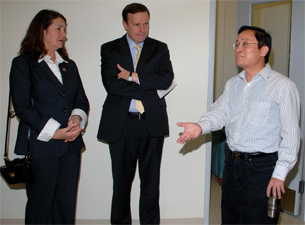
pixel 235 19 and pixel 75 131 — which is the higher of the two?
pixel 235 19

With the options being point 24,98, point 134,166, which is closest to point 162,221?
point 134,166

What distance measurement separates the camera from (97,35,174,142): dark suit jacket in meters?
2.31

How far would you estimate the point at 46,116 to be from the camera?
1.99 m

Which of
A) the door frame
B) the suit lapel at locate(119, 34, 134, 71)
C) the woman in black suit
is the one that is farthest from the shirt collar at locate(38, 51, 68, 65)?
the door frame

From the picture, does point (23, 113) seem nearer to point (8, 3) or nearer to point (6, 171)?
point (6, 171)

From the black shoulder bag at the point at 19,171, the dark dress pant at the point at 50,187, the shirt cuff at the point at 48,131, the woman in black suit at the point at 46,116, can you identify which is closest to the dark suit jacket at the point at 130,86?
the woman in black suit at the point at 46,116

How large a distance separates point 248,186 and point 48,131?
1.44 metres

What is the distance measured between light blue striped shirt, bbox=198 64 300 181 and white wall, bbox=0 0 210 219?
2.64 feet

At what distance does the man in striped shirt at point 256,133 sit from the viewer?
5.70 feet

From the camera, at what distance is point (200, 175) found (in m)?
2.88

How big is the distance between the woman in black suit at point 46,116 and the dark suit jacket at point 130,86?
0.30 m

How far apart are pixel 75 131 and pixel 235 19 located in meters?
2.27

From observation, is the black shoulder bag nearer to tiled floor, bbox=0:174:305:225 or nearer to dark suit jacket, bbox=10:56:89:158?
dark suit jacket, bbox=10:56:89:158

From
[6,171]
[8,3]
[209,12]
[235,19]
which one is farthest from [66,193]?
[235,19]
